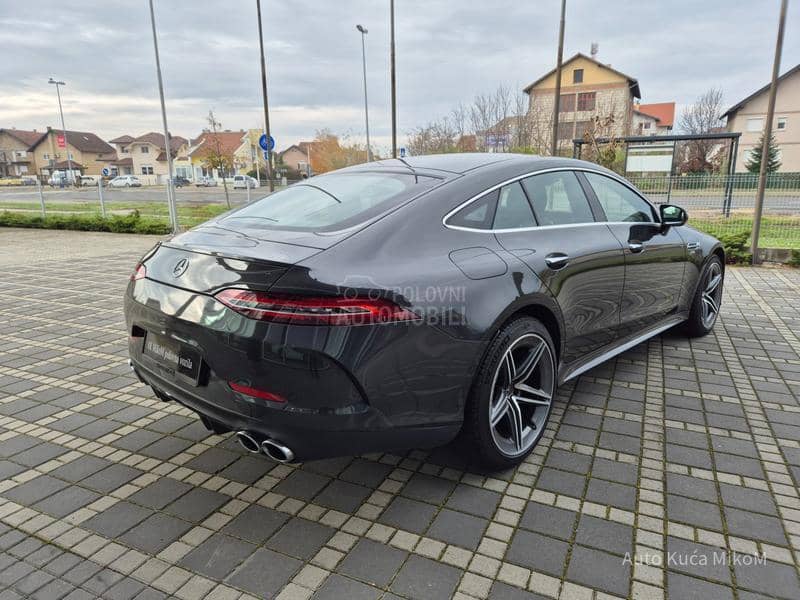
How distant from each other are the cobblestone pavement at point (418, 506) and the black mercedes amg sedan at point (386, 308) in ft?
1.24

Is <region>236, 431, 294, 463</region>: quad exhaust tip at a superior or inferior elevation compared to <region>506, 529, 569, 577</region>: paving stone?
superior

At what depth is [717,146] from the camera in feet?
142

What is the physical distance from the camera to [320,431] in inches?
84.6

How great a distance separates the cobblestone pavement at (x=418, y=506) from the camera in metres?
2.12

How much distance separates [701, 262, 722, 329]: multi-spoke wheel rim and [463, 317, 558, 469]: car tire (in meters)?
2.76

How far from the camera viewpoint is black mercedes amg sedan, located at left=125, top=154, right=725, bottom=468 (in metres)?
2.12

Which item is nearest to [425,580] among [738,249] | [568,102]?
[738,249]

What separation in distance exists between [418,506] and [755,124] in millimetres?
55502

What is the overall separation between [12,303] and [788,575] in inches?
312

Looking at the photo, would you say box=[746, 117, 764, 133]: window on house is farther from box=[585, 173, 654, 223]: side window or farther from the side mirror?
box=[585, 173, 654, 223]: side window

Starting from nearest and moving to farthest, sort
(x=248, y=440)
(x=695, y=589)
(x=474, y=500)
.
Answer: (x=695, y=589)
(x=248, y=440)
(x=474, y=500)

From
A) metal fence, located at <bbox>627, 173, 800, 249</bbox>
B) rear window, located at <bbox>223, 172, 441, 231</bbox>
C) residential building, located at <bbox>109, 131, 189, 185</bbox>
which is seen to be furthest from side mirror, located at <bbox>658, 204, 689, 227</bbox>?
residential building, located at <bbox>109, 131, 189, 185</bbox>

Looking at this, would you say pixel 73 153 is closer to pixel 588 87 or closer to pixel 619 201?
pixel 588 87

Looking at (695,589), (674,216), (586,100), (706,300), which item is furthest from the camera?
(586,100)
